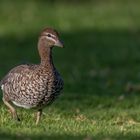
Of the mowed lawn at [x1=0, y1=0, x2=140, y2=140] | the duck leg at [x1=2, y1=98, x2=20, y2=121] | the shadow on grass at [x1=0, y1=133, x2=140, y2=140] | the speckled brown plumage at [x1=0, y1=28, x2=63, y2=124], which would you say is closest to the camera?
the shadow on grass at [x1=0, y1=133, x2=140, y2=140]

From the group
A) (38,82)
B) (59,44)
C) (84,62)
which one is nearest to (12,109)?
(38,82)

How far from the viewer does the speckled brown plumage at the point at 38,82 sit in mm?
12133

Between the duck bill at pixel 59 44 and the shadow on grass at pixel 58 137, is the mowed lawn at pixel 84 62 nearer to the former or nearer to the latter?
the shadow on grass at pixel 58 137

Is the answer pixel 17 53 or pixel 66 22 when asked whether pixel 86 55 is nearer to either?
pixel 17 53

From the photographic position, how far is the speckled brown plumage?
12.1 m

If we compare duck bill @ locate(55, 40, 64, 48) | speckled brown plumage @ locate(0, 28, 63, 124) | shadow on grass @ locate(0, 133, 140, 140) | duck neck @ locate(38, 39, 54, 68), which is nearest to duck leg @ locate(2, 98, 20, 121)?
speckled brown plumage @ locate(0, 28, 63, 124)

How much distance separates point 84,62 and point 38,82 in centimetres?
1202

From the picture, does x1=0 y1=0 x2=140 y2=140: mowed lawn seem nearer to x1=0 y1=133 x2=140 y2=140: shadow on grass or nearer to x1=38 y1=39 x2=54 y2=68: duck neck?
x1=0 y1=133 x2=140 y2=140: shadow on grass

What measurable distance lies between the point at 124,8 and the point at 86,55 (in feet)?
38.7

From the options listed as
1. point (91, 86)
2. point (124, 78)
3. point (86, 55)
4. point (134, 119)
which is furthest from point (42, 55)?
point (86, 55)

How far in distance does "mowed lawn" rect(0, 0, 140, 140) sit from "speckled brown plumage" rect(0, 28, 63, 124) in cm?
33

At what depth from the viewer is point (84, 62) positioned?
24.1 metres

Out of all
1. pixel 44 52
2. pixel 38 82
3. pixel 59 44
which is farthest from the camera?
pixel 44 52

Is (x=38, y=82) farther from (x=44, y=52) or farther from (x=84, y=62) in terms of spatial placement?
(x=84, y=62)
